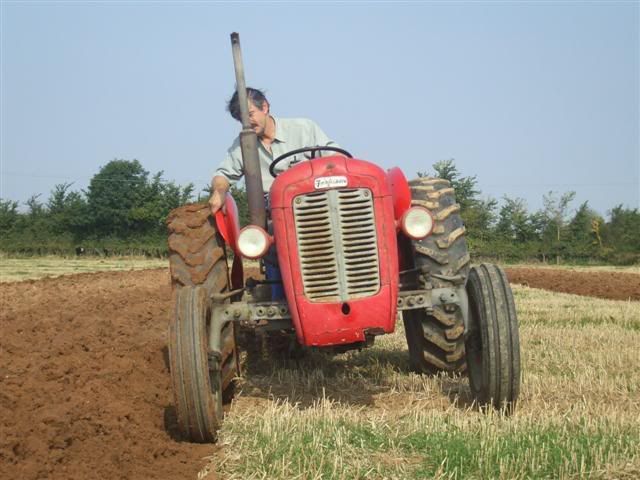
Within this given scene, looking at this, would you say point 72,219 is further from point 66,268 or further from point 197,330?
point 197,330

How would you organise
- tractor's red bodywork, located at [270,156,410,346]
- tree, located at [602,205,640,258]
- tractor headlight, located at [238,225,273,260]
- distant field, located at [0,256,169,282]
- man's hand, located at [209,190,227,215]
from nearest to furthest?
1. tractor's red bodywork, located at [270,156,410,346]
2. tractor headlight, located at [238,225,273,260]
3. man's hand, located at [209,190,227,215]
4. distant field, located at [0,256,169,282]
5. tree, located at [602,205,640,258]

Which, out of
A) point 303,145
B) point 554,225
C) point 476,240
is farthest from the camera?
point 554,225

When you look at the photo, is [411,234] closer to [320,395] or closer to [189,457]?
[320,395]

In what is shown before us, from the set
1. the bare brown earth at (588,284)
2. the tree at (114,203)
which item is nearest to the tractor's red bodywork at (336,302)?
the bare brown earth at (588,284)

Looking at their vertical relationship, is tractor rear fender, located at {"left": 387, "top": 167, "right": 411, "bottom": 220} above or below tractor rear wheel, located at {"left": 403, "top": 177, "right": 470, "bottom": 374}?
above

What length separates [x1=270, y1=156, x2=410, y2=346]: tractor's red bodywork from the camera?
4270 mm

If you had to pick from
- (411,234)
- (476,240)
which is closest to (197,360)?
(411,234)

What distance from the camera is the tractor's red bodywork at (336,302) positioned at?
4.27 metres

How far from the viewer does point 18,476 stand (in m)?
3.34

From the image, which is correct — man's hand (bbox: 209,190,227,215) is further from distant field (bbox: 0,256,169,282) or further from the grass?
distant field (bbox: 0,256,169,282)

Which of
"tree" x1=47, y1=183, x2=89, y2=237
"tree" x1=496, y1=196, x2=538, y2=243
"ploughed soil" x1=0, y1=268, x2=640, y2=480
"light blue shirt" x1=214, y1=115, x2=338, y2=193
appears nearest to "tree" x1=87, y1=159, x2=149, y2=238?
"tree" x1=47, y1=183, x2=89, y2=237

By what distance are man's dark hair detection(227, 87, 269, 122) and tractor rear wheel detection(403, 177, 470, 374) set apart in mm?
1224

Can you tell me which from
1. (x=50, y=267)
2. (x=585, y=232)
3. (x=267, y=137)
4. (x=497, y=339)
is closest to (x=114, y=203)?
(x=50, y=267)

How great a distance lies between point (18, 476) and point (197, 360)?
1.03 m
